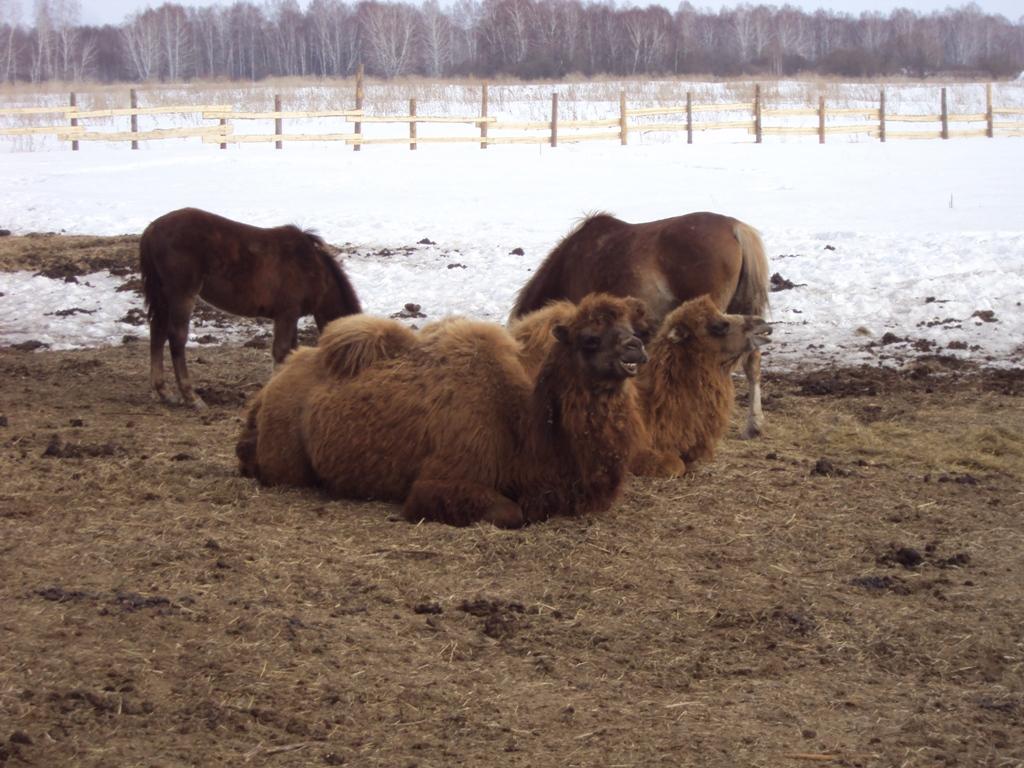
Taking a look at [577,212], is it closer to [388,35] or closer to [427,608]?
[427,608]

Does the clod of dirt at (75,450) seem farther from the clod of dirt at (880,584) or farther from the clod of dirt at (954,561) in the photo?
the clod of dirt at (954,561)

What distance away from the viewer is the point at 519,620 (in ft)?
16.8

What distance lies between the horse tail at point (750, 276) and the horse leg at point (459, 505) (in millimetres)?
3692

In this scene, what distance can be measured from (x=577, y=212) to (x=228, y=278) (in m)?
11.8

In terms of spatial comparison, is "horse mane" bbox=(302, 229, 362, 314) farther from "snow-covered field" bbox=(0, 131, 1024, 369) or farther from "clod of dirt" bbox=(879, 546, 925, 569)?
"clod of dirt" bbox=(879, 546, 925, 569)

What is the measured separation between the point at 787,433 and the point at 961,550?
2.91m

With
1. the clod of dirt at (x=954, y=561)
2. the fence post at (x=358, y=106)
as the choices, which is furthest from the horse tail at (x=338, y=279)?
the fence post at (x=358, y=106)

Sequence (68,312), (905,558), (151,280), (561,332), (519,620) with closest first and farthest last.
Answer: (519,620) → (905,558) → (561,332) → (151,280) → (68,312)

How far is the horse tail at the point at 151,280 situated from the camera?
10.6 metres

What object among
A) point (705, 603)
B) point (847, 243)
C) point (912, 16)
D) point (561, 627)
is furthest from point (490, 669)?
point (912, 16)

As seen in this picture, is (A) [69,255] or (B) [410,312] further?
(A) [69,255]

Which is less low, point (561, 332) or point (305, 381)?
point (561, 332)

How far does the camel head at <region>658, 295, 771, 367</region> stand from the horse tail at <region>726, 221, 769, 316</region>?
1.44m

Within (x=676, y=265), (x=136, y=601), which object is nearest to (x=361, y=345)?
(x=136, y=601)
